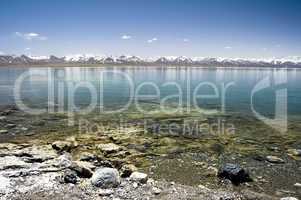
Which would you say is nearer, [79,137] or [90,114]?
[79,137]

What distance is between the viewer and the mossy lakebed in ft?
47.5

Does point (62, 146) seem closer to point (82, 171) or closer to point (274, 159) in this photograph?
point (82, 171)

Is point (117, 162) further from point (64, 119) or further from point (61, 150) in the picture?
point (64, 119)

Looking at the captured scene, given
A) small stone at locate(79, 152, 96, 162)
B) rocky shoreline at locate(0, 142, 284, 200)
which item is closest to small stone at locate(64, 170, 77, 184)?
rocky shoreline at locate(0, 142, 284, 200)

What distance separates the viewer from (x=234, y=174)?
1342 cm

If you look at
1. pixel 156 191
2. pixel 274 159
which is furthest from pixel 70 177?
pixel 274 159

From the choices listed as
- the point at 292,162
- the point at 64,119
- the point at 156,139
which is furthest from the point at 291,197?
the point at 64,119

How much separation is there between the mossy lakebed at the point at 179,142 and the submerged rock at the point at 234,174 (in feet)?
1.14

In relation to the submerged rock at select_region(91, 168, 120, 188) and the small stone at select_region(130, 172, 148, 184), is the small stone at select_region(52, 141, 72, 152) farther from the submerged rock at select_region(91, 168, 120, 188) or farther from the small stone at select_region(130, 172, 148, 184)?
the small stone at select_region(130, 172, 148, 184)

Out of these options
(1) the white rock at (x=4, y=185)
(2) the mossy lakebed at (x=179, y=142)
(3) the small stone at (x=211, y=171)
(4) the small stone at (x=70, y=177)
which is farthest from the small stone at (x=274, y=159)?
(1) the white rock at (x=4, y=185)

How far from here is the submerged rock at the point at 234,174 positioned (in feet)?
43.9

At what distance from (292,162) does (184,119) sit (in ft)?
40.7

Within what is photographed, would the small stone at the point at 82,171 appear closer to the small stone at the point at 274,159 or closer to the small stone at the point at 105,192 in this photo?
→ the small stone at the point at 105,192

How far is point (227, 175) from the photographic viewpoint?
13.7 m
